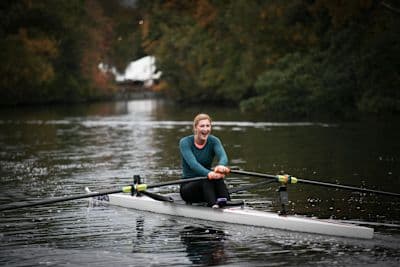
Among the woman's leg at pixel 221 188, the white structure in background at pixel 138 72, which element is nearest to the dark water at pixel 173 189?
the woman's leg at pixel 221 188

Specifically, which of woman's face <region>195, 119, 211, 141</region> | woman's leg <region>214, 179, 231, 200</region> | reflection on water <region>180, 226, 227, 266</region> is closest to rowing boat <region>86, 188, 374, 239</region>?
woman's leg <region>214, 179, 231, 200</region>

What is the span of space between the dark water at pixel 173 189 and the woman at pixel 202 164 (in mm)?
489

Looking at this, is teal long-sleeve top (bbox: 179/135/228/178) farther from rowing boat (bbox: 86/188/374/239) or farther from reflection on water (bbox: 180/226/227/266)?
reflection on water (bbox: 180/226/227/266)

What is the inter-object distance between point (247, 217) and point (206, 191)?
0.93 metres

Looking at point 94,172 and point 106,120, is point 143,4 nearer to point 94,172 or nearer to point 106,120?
point 106,120

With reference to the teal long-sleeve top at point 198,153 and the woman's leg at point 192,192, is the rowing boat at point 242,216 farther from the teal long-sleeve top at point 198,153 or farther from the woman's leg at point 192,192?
the teal long-sleeve top at point 198,153

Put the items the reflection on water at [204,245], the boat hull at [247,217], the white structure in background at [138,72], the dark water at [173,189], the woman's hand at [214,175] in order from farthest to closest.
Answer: the white structure in background at [138,72], the woman's hand at [214,175], the boat hull at [247,217], the dark water at [173,189], the reflection on water at [204,245]

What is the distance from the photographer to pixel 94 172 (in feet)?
75.7

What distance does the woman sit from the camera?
14.5 metres

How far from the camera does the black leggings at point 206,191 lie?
14594 mm

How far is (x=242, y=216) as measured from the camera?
14.1 meters

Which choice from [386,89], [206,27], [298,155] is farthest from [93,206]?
[206,27]

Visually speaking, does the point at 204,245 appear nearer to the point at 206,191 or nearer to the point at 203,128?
the point at 206,191

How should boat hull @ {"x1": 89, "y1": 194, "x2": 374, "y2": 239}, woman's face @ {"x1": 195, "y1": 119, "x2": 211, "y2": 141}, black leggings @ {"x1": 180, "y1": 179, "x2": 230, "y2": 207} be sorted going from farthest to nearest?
black leggings @ {"x1": 180, "y1": 179, "x2": 230, "y2": 207} → woman's face @ {"x1": 195, "y1": 119, "x2": 211, "y2": 141} → boat hull @ {"x1": 89, "y1": 194, "x2": 374, "y2": 239}
